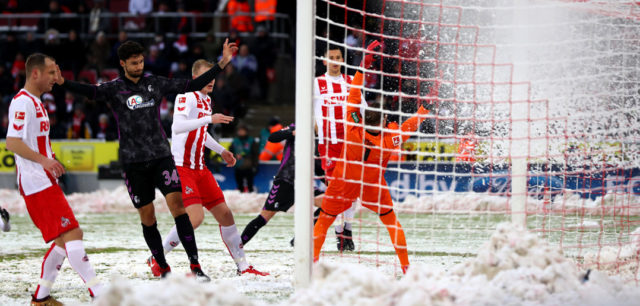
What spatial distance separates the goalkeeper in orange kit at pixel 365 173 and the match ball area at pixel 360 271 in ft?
0.91

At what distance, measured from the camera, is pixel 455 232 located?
33.0ft

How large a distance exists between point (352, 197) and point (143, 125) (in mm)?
1702

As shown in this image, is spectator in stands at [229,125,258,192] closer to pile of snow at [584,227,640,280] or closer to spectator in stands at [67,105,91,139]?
spectator in stands at [67,105,91,139]

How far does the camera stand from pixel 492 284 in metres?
4.74

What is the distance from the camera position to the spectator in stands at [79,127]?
648 inches

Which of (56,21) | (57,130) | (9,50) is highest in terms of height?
(56,21)

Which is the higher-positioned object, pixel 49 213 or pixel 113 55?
pixel 113 55

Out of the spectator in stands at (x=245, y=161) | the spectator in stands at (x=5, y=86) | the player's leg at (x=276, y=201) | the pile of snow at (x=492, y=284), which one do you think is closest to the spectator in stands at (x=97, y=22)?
the spectator in stands at (x=5, y=86)

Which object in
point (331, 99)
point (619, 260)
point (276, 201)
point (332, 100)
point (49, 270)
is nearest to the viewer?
point (49, 270)

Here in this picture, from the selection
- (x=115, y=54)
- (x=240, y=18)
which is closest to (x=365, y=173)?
(x=115, y=54)

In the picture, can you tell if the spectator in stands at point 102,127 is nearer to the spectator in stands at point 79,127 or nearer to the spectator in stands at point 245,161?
the spectator in stands at point 79,127

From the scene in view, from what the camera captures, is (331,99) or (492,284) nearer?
(492,284)

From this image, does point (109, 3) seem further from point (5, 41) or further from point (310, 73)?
point (310, 73)

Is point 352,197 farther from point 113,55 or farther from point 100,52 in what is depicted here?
point 100,52
